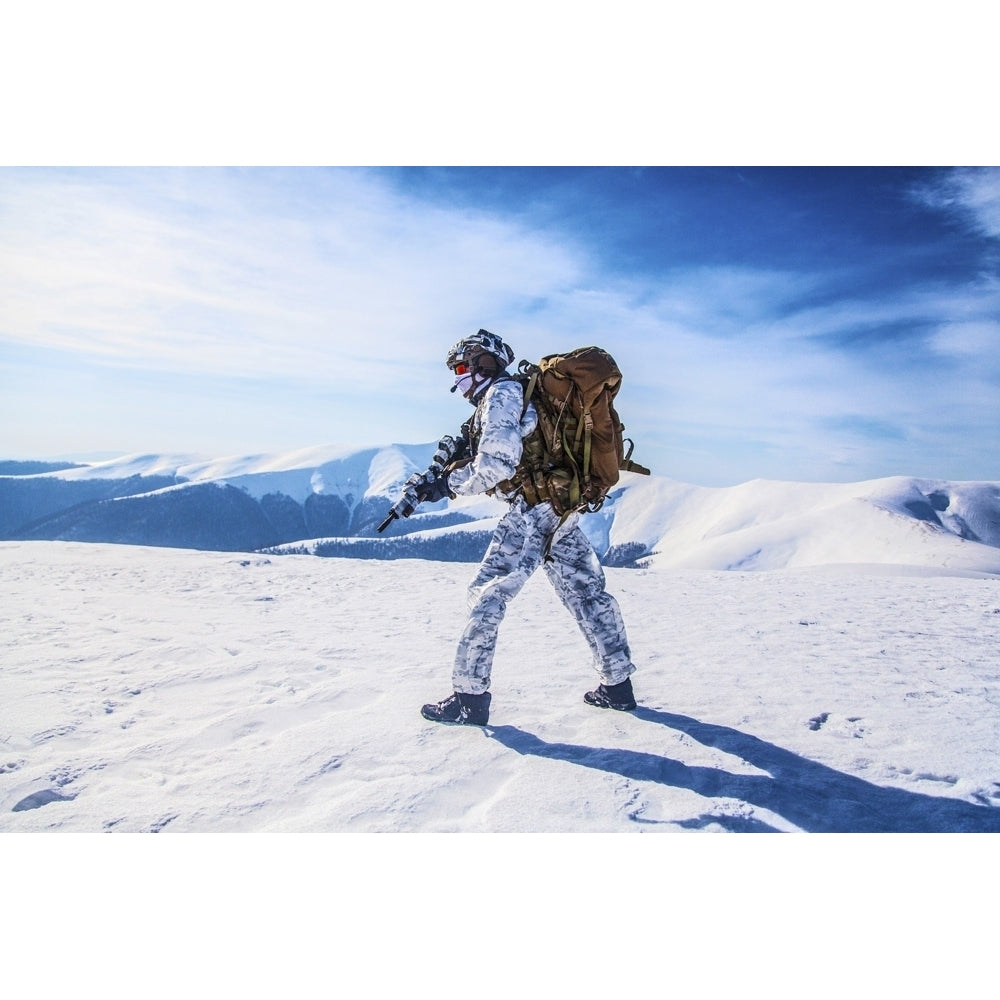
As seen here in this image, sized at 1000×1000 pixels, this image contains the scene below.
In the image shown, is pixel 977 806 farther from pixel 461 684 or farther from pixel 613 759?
pixel 461 684

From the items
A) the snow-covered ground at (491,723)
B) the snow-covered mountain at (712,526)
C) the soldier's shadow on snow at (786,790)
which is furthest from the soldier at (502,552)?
the snow-covered mountain at (712,526)

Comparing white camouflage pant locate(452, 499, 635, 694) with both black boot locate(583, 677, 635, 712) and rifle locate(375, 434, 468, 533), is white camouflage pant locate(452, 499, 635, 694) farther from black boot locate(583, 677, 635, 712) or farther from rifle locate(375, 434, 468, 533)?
rifle locate(375, 434, 468, 533)

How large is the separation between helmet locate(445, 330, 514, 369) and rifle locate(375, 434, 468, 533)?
0.60 meters

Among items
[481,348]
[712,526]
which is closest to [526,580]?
Answer: [481,348]

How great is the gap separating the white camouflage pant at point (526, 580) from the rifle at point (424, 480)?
59 centimetres

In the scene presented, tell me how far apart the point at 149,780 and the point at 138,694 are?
1724 millimetres

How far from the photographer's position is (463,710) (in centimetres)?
413

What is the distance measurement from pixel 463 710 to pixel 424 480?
164 cm

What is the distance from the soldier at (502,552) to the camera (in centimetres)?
401

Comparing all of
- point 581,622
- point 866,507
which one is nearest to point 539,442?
point 581,622

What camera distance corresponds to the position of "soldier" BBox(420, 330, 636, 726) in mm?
4008

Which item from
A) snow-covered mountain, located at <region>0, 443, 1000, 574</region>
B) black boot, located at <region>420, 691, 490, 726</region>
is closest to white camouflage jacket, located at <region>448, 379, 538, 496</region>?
black boot, located at <region>420, 691, 490, 726</region>

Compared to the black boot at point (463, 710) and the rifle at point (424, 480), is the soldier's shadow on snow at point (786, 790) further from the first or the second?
the rifle at point (424, 480)

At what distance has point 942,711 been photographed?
4574 millimetres
